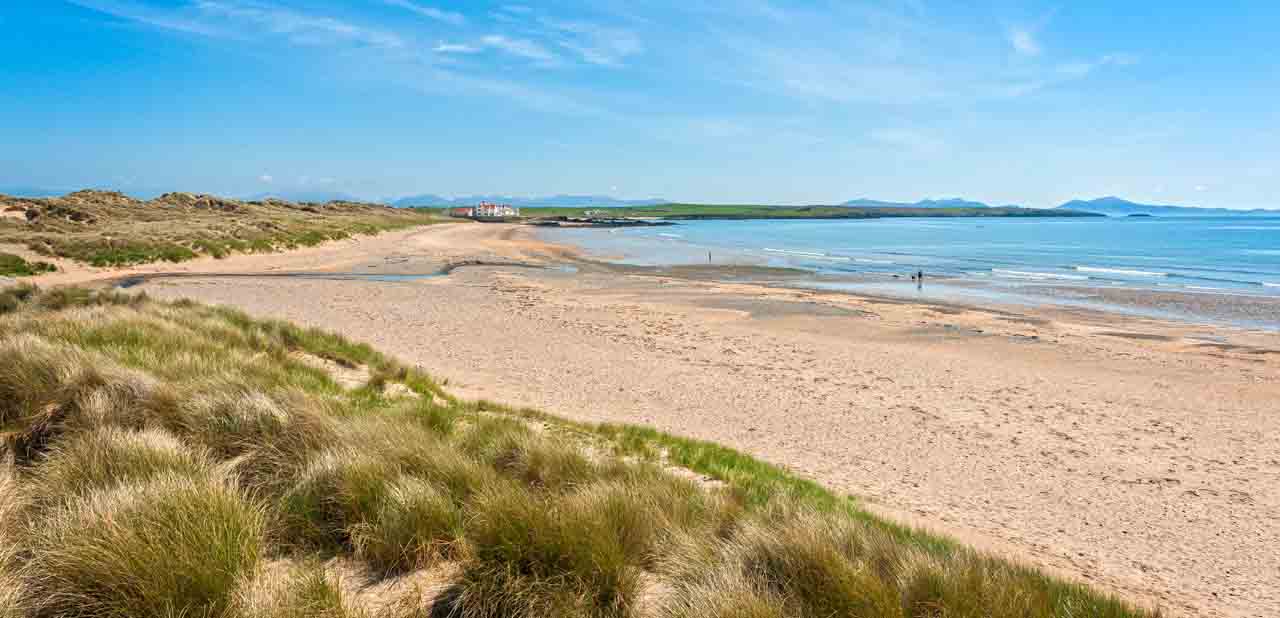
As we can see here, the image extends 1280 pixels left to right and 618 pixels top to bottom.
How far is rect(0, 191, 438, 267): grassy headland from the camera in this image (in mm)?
32688

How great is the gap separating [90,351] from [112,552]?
615 cm

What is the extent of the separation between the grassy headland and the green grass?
2.45 meters

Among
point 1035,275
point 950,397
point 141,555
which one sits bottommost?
point 950,397

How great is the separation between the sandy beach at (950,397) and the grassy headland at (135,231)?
24.9 ft

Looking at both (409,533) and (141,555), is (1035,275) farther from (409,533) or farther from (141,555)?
(141,555)

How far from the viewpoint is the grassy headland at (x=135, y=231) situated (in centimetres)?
3269

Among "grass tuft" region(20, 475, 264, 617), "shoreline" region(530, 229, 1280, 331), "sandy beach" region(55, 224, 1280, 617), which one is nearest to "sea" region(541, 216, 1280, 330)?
"shoreline" region(530, 229, 1280, 331)

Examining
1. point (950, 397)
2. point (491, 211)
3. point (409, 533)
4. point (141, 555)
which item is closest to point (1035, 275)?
point (950, 397)

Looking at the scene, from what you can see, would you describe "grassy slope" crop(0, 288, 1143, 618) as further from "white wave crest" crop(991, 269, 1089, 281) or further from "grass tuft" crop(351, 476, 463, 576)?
"white wave crest" crop(991, 269, 1089, 281)

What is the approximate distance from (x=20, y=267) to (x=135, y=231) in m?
14.4

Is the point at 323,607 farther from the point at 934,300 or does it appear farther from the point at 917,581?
the point at 934,300

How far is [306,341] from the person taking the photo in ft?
42.4

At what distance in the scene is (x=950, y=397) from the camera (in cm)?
1254

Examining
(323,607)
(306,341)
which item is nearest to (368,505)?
(323,607)
